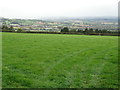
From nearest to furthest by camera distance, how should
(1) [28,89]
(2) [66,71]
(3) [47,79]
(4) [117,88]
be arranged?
(1) [28,89] < (4) [117,88] < (3) [47,79] < (2) [66,71]

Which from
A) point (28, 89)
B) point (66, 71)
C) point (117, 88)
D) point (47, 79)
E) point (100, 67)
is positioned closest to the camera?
point (28, 89)

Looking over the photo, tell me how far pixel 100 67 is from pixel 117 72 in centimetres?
112

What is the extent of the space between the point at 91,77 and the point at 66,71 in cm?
134

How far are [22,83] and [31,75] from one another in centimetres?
117

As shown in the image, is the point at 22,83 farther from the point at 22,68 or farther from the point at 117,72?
the point at 117,72

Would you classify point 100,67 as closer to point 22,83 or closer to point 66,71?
point 66,71

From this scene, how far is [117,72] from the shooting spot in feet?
28.6

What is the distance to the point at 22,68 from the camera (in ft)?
28.9

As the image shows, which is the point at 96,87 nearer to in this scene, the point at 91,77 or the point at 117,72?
the point at 91,77

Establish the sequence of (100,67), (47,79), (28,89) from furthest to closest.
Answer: (100,67) → (47,79) → (28,89)

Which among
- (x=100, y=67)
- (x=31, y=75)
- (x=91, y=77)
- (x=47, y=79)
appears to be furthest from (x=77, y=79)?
(x=100, y=67)

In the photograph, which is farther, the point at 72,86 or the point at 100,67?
the point at 100,67

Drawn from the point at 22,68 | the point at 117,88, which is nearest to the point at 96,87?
the point at 117,88

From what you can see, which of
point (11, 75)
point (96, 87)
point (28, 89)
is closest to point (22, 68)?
point (11, 75)
